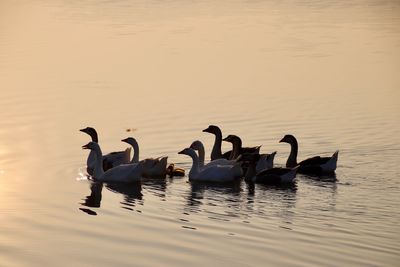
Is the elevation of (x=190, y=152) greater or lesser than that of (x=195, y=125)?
lesser

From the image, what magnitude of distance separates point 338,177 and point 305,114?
5387 millimetres

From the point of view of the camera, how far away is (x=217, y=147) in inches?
899

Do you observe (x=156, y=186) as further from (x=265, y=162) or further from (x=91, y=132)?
(x=91, y=132)

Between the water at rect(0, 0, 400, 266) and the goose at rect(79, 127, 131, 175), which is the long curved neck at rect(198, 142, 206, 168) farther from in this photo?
the goose at rect(79, 127, 131, 175)

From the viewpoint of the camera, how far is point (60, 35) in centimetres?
3894

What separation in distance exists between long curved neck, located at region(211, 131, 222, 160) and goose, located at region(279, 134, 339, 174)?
47.1 inches

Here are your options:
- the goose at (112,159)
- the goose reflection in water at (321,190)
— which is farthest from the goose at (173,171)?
the goose reflection in water at (321,190)

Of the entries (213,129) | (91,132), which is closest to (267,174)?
(213,129)

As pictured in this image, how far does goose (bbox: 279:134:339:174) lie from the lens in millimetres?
21234

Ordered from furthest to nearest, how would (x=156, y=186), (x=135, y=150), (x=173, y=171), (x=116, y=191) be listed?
1. (x=135, y=150)
2. (x=173, y=171)
3. (x=156, y=186)
4. (x=116, y=191)

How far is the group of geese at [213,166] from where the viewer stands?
21.2 metres

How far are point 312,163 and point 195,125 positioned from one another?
4251mm

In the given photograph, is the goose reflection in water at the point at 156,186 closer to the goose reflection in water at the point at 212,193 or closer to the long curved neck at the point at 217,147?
the goose reflection in water at the point at 212,193

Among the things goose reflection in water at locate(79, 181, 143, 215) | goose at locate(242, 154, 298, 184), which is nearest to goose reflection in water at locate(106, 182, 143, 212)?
goose reflection in water at locate(79, 181, 143, 215)
